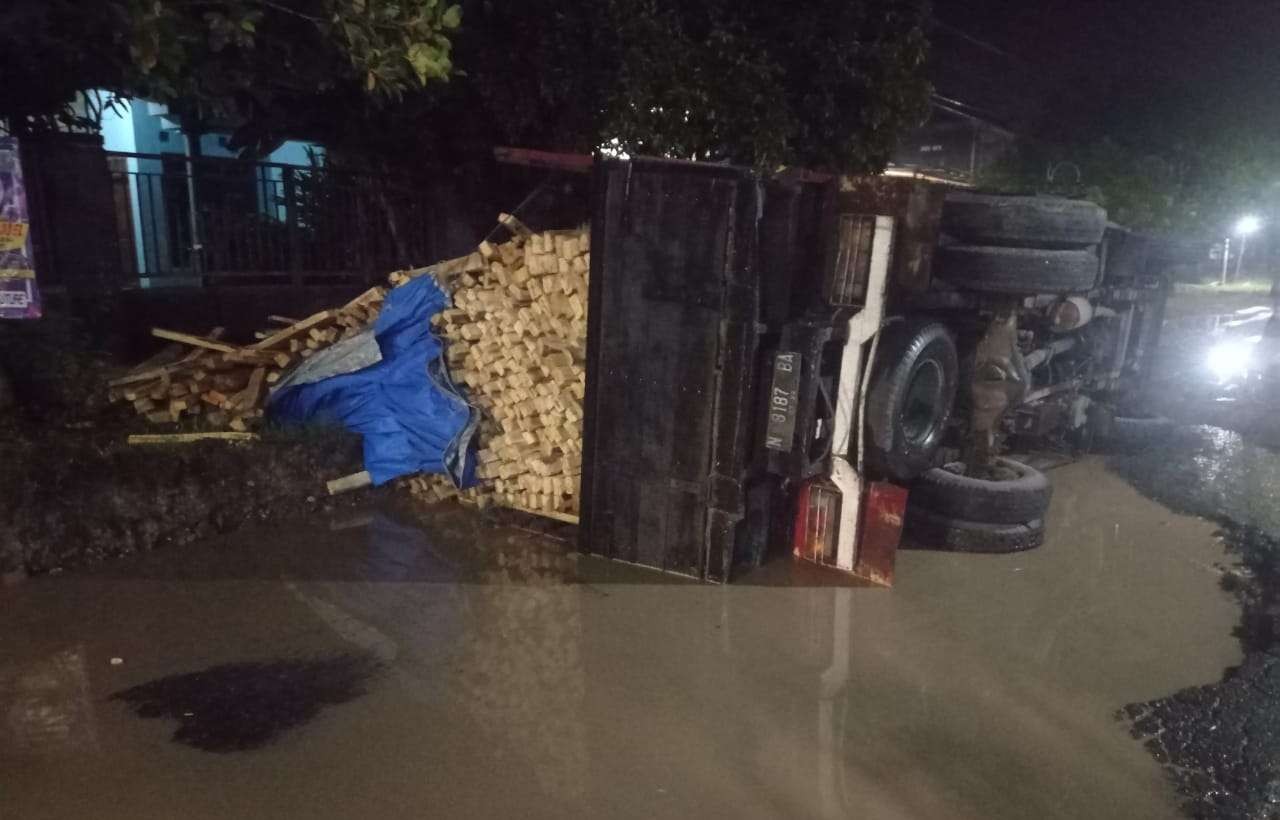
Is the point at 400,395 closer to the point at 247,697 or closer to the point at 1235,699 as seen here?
the point at 247,697

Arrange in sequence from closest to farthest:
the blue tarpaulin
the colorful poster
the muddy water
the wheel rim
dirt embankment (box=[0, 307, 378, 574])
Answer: the muddy water → dirt embankment (box=[0, 307, 378, 574]) → the colorful poster → the wheel rim → the blue tarpaulin

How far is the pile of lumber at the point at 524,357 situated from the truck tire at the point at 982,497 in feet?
7.90

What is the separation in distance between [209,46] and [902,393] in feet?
15.5

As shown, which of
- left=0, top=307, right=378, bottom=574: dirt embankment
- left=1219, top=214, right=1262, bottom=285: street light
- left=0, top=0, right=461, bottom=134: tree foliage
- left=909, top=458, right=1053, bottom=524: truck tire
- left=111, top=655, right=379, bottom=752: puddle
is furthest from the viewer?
left=1219, top=214, right=1262, bottom=285: street light

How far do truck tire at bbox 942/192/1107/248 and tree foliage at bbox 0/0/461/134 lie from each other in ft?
10.9

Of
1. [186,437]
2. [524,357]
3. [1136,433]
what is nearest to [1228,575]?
[1136,433]

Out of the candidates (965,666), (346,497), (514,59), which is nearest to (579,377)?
(346,497)

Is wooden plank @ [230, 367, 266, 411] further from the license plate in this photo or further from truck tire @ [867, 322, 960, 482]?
truck tire @ [867, 322, 960, 482]

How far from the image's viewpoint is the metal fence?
8109 millimetres

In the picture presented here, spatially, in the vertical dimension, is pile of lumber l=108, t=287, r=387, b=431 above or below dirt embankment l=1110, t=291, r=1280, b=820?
above

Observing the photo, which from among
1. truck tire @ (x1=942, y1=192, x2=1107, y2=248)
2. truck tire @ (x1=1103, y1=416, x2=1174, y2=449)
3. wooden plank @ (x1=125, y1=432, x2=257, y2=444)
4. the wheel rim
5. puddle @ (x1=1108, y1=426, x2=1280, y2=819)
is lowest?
puddle @ (x1=1108, y1=426, x2=1280, y2=819)

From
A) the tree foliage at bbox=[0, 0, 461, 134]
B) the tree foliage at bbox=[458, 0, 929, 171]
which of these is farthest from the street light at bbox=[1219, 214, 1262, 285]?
the tree foliage at bbox=[0, 0, 461, 134]

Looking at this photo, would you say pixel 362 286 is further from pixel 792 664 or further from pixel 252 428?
pixel 792 664

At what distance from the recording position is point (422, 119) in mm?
9477
